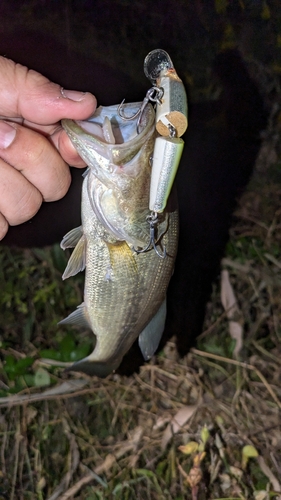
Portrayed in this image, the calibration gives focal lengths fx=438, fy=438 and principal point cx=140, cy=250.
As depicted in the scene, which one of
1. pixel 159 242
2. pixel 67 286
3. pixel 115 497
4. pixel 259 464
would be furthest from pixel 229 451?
pixel 159 242

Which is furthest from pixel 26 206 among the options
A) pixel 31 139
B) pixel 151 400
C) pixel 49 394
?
pixel 151 400

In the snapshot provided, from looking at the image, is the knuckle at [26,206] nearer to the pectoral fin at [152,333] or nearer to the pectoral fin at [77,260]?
the pectoral fin at [77,260]

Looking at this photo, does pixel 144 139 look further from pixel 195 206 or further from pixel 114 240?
pixel 195 206

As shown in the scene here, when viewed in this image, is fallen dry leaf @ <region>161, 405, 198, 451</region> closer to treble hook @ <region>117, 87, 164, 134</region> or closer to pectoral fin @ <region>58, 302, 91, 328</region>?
pectoral fin @ <region>58, 302, 91, 328</region>

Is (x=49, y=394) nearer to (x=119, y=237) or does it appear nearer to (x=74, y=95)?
(x=119, y=237)

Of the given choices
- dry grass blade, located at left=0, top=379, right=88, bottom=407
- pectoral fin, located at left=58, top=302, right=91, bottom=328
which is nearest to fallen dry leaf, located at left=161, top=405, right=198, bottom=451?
dry grass blade, located at left=0, top=379, right=88, bottom=407
